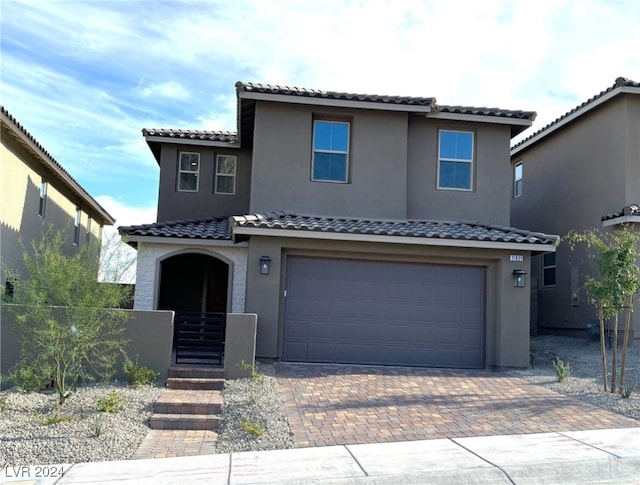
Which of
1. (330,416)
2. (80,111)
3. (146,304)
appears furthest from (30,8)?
(330,416)

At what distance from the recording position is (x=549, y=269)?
62.7ft

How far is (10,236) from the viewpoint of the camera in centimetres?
1391

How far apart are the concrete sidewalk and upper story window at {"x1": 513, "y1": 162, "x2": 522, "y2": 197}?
1515 cm

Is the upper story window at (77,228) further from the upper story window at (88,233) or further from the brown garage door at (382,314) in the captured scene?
the brown garage door at (382,314)

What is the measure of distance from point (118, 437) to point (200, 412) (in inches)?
55.9

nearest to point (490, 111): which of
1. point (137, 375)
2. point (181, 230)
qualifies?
point (181, 230)

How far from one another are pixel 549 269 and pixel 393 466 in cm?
1399

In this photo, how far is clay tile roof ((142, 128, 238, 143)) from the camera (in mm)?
17578

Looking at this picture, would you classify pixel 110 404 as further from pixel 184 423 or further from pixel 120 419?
pixel 184 423

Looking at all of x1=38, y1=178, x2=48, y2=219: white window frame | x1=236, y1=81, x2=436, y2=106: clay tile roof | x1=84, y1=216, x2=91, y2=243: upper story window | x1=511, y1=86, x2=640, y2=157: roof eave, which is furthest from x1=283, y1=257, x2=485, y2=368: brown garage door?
x1=84, y1=216, x2=91, y2=243: upper story window

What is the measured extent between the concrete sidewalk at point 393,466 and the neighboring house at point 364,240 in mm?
5613

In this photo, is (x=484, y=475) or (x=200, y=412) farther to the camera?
(x=200, y=412)

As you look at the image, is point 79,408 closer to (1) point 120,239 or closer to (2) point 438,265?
(1) point 120,239

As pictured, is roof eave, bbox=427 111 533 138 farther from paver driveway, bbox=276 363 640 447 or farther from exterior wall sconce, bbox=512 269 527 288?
paver driveway, bbox=276 363 640 447
